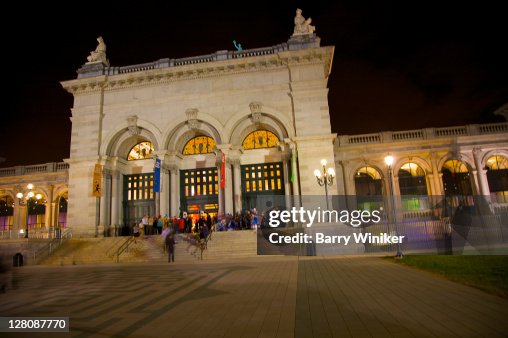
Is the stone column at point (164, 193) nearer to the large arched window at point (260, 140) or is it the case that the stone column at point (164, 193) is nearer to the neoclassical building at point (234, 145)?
the neoclassical building at point (234, 145)

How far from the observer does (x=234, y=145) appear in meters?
26.1

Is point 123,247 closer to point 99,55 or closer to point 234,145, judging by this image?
point 234,145

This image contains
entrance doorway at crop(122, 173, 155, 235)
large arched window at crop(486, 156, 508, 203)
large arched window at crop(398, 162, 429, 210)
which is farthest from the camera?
large arched window at crop(398, 162, 429, 210)

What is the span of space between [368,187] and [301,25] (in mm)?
15782

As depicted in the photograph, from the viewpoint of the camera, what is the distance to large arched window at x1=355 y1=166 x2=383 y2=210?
30.8 meters

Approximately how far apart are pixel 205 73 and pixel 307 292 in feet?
74.0

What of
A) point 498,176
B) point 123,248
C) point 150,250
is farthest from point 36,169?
point 498,176

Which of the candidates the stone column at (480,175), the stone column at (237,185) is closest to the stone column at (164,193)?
the stone column at (237,185)

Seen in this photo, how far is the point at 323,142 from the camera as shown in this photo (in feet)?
79.3

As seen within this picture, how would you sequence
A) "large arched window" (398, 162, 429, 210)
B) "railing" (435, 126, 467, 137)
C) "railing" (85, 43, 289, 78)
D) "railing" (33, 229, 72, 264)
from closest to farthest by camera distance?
"railing" (33, 229, 72, 264) < "railing" (85, 43, 289, 78) < "large arched window" (398, 162, 429, 210) < "railing" (435, 126, 467, 137)

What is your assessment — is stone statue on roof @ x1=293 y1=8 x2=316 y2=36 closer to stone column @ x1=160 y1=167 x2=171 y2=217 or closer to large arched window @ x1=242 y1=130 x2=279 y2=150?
large arched window @ x1=242 y1=130 x2=279 y2=150

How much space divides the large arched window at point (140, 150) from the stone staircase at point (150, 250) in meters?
9.60

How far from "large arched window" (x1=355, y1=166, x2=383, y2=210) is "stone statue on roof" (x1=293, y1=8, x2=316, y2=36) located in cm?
1337

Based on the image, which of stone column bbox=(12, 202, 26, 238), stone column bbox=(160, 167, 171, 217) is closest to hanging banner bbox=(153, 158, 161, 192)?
stone column bbox=(160, 167, 171, 217)
